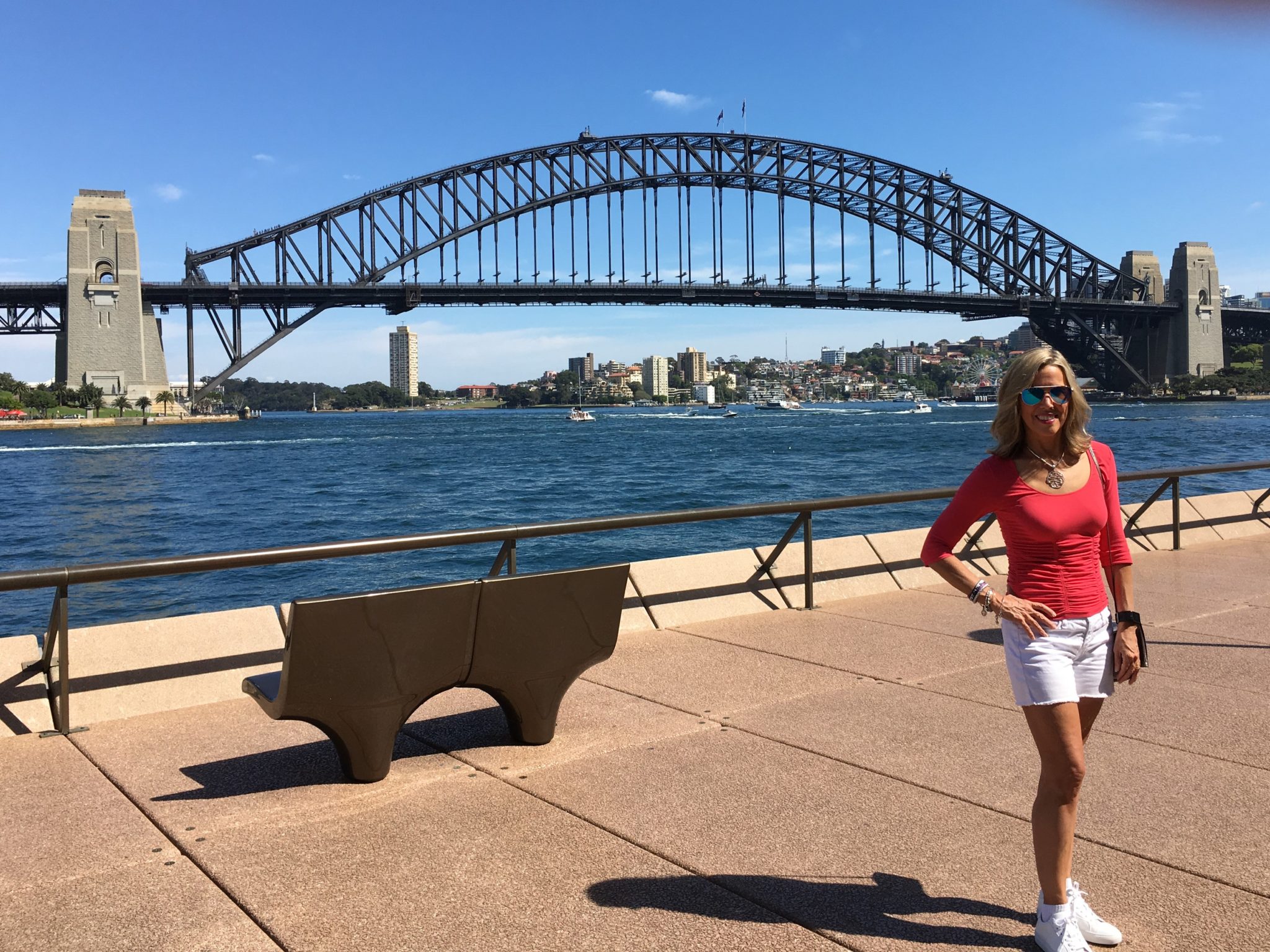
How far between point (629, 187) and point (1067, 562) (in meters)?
91.6

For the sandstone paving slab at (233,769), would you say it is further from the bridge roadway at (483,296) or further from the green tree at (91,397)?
the green tree at (91,397)

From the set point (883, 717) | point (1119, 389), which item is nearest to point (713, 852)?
point (883, 717)

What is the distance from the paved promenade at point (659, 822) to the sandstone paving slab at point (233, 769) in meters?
0.02

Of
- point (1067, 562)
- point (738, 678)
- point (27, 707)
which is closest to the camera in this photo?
point (1067, 562)

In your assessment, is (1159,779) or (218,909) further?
(1159,779)

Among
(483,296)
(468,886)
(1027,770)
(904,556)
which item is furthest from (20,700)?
(483,296)

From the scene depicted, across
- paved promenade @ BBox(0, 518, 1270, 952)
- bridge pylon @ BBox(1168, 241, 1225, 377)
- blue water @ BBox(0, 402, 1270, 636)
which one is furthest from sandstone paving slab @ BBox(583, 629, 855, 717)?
bridge pylon @ BBox(1168, 241, 1225, 377)

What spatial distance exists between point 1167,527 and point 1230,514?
4.24 ft

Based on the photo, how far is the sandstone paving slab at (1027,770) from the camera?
346 centimetres

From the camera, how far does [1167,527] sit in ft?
34.3

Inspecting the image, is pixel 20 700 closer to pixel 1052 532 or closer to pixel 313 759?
pixel 313 759

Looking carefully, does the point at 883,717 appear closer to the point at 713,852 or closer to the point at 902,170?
the point at 713,852

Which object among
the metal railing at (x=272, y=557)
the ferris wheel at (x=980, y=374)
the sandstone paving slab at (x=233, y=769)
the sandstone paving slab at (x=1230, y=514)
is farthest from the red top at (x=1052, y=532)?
the ferris wheel at (x=980, y=374)

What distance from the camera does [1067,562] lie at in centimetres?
279
